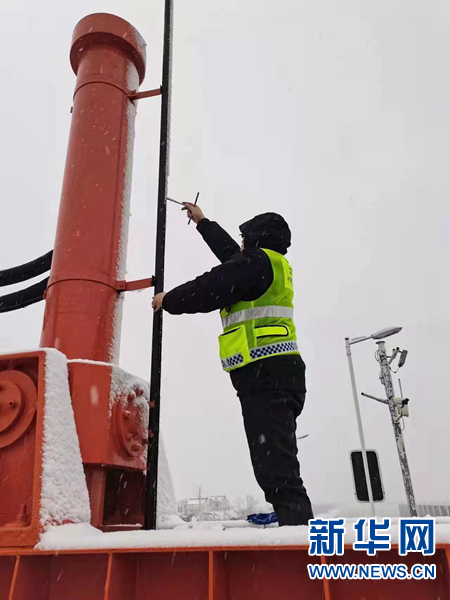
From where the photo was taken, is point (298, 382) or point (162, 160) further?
point (162, 160)

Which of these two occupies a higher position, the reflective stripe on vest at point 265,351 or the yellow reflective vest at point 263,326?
the yellow reflective vest at point 263,326

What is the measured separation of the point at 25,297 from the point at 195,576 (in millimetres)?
3622

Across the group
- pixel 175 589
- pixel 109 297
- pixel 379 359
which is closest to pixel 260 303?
pixel 109 297

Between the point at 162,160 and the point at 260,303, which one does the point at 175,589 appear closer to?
the point at 260,303

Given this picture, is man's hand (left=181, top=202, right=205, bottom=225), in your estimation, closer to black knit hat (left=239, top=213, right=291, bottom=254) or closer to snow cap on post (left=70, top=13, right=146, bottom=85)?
black knit hat (left=239, top=213, right=291, bottom=254)

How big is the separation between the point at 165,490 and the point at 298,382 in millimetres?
1564

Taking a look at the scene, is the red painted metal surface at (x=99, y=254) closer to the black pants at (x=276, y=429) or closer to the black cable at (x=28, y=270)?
the black pants at (x=276, y=429)

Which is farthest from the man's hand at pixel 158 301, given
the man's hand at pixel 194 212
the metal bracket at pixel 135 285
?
the man's hand at pixel 194 212

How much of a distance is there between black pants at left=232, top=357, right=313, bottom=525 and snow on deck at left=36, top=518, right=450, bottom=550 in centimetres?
46

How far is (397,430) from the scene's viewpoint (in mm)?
12828

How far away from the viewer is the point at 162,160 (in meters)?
3.55

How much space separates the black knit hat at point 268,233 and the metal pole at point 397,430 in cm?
986

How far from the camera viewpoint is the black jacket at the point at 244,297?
2801mm

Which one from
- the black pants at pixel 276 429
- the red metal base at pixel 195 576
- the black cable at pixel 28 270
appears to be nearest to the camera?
the red metal base at pixel 195 576
